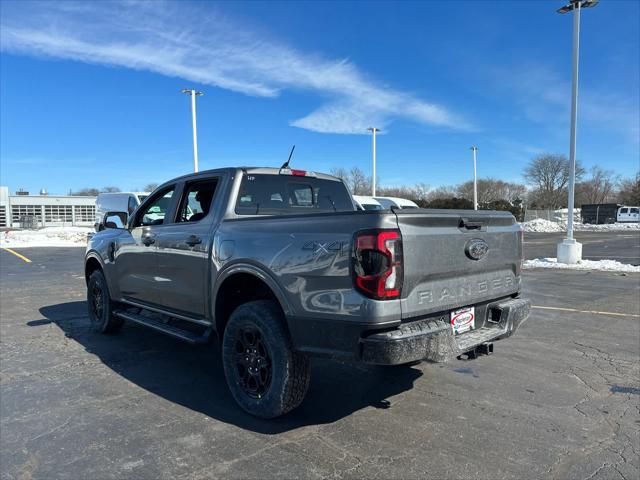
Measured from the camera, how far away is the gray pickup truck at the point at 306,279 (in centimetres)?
291

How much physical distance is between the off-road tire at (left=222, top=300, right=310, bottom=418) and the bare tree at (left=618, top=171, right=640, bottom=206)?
7703 centimetres

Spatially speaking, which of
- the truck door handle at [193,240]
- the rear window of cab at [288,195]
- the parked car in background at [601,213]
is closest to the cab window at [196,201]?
the truck door handle at [193,240]

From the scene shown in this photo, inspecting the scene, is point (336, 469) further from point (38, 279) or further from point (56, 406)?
point (38, 279)

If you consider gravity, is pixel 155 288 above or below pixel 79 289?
above

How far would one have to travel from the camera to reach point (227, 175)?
4.27 meters

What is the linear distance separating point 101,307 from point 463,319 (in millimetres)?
4818

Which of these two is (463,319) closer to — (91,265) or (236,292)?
(236,292)

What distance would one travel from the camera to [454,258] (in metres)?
3.34

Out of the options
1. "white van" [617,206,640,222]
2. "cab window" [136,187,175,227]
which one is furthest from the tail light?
"white van" [617,206,640,222]

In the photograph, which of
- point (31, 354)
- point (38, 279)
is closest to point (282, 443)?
point (31, 354)

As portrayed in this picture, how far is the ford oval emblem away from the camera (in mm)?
3459

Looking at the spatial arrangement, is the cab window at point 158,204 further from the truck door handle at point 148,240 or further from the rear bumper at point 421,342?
the rear bumper at point 421,342

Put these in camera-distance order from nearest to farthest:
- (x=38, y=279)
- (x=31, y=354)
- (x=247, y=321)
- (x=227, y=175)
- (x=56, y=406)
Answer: (x=247, y=321) → (x=56, y=406) → (x=227, y=175) → (x=31, y=354) → (x=38, y=279)

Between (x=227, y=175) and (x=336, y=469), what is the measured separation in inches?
104
